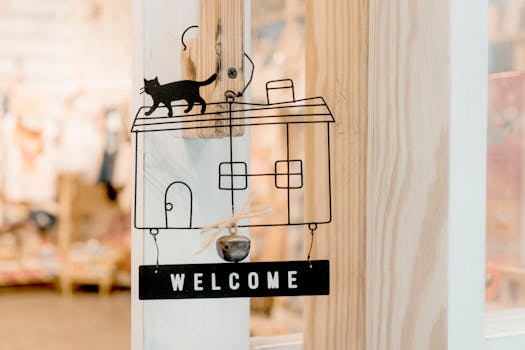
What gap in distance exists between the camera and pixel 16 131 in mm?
2229

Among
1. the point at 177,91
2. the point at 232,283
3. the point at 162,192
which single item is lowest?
the point at 232,283

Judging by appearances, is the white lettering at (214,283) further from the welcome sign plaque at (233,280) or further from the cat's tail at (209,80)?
the cat's tail at (209,80)

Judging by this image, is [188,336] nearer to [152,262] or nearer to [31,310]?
[152,262]

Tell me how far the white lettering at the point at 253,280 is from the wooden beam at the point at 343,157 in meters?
0.19

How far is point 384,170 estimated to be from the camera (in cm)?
96

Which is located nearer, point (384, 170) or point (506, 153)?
point (384, 170)

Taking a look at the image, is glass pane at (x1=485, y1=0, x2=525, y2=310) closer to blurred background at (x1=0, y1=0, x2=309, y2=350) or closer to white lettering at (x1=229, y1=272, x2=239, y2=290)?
white lettering at (x1=229, y1=272, x2=239, y2=290)

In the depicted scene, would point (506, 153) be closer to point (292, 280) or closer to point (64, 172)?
point (292, 280)

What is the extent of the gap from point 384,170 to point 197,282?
314 mm

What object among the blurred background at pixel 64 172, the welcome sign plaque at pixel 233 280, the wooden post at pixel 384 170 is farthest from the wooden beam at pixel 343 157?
the blurred background at pixel 64 172

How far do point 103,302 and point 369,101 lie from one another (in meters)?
→ 1.60

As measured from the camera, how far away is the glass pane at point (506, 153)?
1.36 meters

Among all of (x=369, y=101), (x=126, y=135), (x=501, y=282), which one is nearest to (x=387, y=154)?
(x=369, y=101)

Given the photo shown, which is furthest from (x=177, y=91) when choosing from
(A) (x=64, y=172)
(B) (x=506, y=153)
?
(A) (x=64, y=172)
